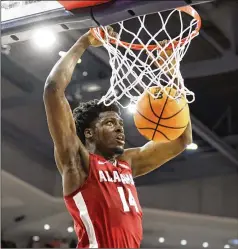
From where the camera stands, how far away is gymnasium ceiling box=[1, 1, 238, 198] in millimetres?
4215

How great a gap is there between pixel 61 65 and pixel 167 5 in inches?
21.9

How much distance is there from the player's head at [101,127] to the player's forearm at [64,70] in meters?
0.30

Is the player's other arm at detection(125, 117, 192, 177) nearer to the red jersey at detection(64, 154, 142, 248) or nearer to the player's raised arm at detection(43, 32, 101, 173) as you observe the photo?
the red jersey at detection(64, 154, 142, 248)

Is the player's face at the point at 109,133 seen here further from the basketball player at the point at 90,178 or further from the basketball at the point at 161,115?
the basketball at the point at 161,115

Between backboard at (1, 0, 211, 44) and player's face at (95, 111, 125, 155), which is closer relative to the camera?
backboard at (1, 0, 211, 44)

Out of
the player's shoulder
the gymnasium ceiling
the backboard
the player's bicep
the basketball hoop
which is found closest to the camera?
the backboard

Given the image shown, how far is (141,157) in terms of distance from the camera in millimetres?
2574

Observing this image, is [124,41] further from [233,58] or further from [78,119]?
[233,58]

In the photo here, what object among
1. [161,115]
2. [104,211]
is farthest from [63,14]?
[104,211]

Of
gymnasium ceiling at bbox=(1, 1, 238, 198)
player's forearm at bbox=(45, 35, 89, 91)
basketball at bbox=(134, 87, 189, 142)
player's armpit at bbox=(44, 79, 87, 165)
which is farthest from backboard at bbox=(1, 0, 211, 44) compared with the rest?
gymnasium ceiling at bbox=(1, 1, 238, 198)

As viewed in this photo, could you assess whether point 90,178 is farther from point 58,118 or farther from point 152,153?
point 152,153

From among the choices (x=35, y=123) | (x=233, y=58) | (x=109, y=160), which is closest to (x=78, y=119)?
(x=109, y=160)

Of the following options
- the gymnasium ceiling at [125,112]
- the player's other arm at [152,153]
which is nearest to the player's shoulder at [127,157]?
the player's other arm at [152,153]

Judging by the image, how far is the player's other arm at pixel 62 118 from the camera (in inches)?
84.4
